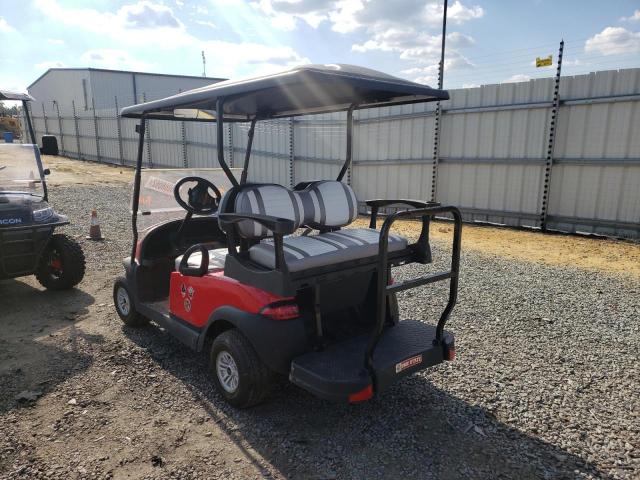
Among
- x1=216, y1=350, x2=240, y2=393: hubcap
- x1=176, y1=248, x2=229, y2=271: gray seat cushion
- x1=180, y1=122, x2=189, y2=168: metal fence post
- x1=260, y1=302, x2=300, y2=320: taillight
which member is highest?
x1=180, y1=122, x2=189, y2=168: metal fence post

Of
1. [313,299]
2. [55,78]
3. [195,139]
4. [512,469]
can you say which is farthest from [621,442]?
[55,78]

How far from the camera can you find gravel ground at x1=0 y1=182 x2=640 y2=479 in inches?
96.1

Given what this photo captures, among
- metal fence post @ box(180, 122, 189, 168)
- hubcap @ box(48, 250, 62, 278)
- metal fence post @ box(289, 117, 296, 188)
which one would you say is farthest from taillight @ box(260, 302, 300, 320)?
metal fence post @ box(180, 122, 189, 168)

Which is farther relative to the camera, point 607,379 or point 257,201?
point 607,379

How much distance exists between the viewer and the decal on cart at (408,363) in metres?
2.64

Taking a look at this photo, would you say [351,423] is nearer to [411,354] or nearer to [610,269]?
[411,354]

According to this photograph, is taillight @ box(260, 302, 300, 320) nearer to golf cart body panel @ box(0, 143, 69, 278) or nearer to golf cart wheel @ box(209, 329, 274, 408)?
golf cart wheel @ box(209, 329, 274, 408)

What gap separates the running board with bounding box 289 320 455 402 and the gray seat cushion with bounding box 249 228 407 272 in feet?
1.71

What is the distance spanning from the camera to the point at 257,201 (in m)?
3.01

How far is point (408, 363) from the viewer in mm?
2697

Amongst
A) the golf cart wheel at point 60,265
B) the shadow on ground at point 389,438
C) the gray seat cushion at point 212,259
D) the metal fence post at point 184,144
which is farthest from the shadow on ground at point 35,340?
the metal fence post at point 184,144

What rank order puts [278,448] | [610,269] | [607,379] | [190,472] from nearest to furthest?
1. [190,472]
2. [278,448]
3. [607,379]
4. [610,269]

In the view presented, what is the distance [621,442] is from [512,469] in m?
0.72

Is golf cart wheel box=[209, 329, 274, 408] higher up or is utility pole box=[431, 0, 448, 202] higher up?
utility pole box=[431, 0, 448, 202]
